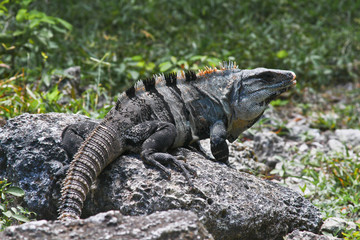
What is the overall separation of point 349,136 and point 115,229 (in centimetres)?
572

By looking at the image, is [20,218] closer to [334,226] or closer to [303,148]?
[334,226]

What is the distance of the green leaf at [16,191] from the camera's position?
4207 millimetres

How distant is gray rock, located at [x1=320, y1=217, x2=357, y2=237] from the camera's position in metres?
4.98

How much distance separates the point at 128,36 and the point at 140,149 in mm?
6211

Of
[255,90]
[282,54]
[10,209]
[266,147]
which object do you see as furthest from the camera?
[282,54]

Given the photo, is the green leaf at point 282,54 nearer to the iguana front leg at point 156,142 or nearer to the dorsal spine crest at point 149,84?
the dorsal spine crest at point 149,84

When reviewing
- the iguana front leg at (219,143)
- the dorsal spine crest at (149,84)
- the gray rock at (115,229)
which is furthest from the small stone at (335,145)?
the gray rock at (115,229)

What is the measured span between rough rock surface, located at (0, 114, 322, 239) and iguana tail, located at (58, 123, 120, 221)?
0.64 feet

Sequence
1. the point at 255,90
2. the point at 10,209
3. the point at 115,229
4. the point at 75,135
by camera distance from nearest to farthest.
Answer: the point at 115,229 → the point at 10,209 → the point at 75,135 → the point at 255,90

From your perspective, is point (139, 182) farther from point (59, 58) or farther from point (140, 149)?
point (59, 58)

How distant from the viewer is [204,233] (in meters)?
3.23

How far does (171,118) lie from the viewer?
15.8 ft

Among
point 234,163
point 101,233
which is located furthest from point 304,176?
point 101,233

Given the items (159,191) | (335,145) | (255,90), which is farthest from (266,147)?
(159,191)
